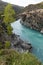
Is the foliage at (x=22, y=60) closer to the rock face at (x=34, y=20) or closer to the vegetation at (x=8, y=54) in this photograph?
the vegetation at (x=8, y=54)

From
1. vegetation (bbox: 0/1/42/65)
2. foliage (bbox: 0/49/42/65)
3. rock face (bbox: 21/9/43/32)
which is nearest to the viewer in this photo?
foliage (bbox: 0/49/42/65)

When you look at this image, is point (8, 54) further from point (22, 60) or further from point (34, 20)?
point (34, 20)

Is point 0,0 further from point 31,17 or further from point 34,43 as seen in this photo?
point 34,43

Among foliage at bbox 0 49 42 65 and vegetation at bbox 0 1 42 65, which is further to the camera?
vegetation at bbox 0 1 42 65

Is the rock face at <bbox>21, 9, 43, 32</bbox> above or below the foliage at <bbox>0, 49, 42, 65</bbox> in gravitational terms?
below

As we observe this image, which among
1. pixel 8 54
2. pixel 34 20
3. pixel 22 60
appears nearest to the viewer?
pixel 22 60

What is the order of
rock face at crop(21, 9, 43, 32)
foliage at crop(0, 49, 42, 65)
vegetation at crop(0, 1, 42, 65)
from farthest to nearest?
rock face at crop(21, 9, 43, 32) → vegetation at crop(0, 1, 42, 65) → foliage at crop(0, 49, 42, 65)

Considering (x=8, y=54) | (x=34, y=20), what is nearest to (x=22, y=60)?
(x=8, y=54)

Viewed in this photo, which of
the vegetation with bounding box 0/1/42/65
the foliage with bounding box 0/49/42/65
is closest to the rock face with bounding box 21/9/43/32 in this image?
the vegetation with bounding box 0/1/42/65

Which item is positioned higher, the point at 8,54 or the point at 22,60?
the point at 22,60

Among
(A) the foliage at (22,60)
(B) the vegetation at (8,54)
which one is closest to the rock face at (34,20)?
(B) the vegetation at (8,54)

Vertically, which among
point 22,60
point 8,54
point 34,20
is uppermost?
point 22,60

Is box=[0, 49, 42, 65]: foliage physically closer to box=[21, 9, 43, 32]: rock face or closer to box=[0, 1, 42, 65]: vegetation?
box=[0, 1, 42, 65]: vegetation
